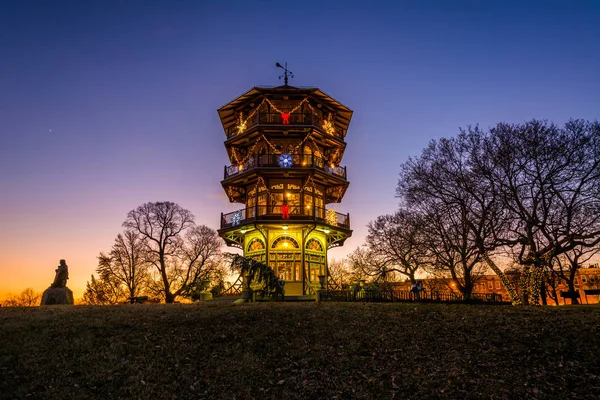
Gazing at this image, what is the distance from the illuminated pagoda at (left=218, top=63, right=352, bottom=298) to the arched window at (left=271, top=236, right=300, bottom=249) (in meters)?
0.07

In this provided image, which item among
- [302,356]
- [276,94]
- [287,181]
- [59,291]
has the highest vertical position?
[276,94]

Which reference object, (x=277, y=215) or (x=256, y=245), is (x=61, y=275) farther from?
(x=277, y=215)

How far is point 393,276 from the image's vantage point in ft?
149

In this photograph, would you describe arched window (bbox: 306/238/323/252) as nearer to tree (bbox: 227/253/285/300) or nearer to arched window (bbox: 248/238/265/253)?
arched window (bbox: 248/238/265/253)

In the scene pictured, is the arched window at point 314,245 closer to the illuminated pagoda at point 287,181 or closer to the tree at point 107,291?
the illuminated pagoda at point 287,181

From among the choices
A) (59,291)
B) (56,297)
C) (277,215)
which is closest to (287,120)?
(277,215)

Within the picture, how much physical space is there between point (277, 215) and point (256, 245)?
329 centimetres

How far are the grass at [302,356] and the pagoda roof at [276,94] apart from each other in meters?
20.2

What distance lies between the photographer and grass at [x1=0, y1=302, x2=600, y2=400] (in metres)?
8.80

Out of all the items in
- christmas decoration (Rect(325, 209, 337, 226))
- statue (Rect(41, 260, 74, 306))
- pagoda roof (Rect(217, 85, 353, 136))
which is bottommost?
statue (Rect(41, 260, 74, 306))

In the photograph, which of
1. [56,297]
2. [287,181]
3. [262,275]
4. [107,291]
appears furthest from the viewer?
[107,291]

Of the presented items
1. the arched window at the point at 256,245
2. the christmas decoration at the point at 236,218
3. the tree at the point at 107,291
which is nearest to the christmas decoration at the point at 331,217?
the arched window at the point at 256,245

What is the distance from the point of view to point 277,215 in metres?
28.6

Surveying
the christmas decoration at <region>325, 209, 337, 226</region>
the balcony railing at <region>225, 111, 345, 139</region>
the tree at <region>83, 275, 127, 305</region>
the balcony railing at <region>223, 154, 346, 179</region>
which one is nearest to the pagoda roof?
the balcony railing at <region>225, 111, 345, 139</region>
